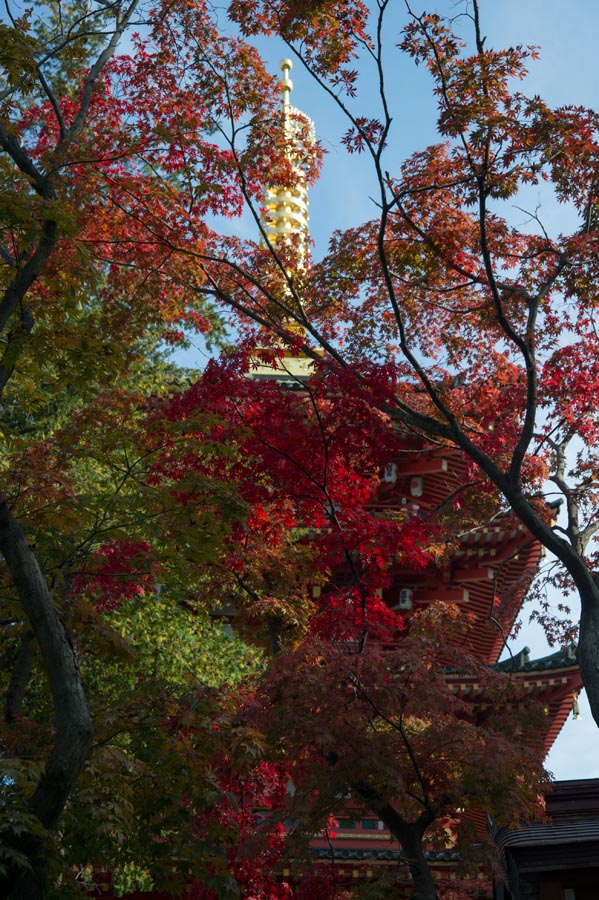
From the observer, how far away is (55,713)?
21.0 feet

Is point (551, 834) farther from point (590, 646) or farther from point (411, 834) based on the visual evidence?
point (590, 646)

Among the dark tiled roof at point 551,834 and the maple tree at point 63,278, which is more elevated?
the maple tree at point 63,278

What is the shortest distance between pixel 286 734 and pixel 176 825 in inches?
49.1

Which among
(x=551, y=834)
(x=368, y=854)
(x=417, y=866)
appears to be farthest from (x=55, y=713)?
(x=368, y=854)

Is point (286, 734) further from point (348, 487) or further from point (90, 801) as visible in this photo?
point (348, 487)

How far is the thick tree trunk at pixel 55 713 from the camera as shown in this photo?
6160 mm

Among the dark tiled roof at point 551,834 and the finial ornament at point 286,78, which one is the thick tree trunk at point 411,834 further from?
the finial ornament at point 286,78

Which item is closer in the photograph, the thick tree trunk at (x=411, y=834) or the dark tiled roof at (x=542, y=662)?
the thick tree trunk at (x=411, y=834)

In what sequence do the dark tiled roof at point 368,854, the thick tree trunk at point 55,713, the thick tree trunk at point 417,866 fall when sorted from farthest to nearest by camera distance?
the dark tiled roof at point 368,854 < the thick tree trunk at point 417,866 < the thick tree trunk at point 55,713

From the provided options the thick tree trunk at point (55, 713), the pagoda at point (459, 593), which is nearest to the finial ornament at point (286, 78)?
the pagoda at point (459, 593)

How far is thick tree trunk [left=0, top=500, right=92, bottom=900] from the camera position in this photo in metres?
6.16

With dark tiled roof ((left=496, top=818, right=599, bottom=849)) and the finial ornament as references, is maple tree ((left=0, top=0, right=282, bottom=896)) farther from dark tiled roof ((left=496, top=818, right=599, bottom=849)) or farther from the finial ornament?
the finial ornament

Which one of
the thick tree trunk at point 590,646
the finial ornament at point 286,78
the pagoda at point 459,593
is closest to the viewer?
the thick tree trunk at point 590,646

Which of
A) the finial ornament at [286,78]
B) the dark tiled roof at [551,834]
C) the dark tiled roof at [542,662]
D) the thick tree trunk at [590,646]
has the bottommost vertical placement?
the dark tiled roof at [551,834]
